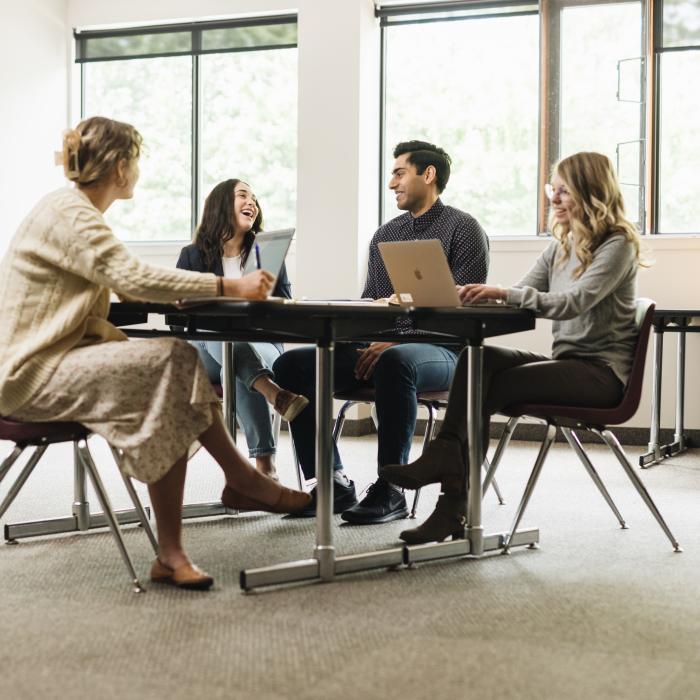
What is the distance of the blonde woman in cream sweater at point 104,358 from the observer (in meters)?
2.31

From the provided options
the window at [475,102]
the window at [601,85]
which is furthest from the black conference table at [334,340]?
the window at [475,102]

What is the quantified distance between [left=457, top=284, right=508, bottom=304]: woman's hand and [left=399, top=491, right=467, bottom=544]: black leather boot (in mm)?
520

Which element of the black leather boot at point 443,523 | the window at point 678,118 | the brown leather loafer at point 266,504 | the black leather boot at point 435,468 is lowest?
the black leather boot at point 443,523

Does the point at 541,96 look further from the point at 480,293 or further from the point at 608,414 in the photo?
the point at 608,414

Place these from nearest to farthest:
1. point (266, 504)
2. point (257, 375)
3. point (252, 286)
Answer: point (252, 286)
point (266, 504)
point (257, 375)

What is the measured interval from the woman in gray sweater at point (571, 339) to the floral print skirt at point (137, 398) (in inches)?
24.5

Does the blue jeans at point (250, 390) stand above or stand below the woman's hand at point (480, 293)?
below

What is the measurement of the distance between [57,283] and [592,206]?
1466 millimetres

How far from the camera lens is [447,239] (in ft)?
11.6

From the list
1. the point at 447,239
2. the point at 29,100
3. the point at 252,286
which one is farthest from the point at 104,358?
the point at 29,100

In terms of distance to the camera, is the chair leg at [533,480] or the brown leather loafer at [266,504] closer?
the brown leather loafer at [266,504]

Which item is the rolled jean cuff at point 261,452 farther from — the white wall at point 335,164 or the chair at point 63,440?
the white wall at point 335,164

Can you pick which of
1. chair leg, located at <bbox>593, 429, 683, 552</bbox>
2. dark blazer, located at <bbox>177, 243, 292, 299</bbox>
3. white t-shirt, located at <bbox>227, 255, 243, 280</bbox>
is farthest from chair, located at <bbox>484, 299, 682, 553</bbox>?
white t-shirt, located at <bbox>227, 255, 243, 280</bbox>

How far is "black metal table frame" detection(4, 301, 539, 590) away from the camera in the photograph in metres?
2.35
